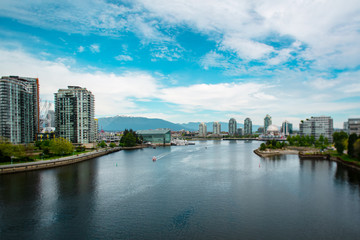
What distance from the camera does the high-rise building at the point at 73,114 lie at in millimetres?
59531

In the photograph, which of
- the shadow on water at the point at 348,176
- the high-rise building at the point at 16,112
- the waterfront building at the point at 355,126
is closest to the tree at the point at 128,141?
the high-rise building at the point at 16,112

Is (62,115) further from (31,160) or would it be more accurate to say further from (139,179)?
(139,179)

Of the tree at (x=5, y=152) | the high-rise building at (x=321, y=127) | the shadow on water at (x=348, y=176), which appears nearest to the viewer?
the shadow on water at (x=348, y=176)

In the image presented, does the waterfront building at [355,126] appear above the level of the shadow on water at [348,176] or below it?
above

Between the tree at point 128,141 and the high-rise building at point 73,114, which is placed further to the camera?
the tree at point 128,141

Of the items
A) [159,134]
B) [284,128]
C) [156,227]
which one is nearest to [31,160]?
[156,227]

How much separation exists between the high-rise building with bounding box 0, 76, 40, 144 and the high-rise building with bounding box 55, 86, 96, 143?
20.1ft

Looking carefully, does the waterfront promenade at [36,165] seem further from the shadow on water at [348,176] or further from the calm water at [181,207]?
the shadow on water at [348,176]

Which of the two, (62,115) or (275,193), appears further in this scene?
(62,115)

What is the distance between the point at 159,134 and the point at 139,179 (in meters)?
67.9

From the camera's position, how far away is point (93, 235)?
1253 cm

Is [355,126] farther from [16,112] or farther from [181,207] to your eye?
[16,112]

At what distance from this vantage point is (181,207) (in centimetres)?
1661

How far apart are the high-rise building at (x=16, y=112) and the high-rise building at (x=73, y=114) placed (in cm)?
613
